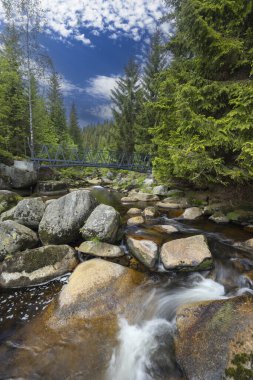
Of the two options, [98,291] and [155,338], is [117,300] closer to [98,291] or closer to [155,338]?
[98,291]

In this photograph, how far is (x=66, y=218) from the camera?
5.36 m

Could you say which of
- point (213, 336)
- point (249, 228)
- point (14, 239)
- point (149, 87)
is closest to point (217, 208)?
point (249, 228)

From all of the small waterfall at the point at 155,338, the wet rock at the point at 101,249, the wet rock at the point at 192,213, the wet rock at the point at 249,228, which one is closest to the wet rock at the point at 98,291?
the small waterfall at the point at 155,338

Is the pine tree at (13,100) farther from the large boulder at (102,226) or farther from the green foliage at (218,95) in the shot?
the green foliage at (218,95)

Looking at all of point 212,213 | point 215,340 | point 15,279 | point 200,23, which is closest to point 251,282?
point 215,340

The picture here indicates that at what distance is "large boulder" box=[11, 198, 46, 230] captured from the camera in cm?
576

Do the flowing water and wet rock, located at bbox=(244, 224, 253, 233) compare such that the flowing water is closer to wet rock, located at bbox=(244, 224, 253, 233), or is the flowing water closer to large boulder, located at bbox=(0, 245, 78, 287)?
large boulder, located at bbox=(0, 245, 78, 287)

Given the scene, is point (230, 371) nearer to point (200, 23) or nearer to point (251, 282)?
point (251, 282)

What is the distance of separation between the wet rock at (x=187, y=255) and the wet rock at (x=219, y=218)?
267cm

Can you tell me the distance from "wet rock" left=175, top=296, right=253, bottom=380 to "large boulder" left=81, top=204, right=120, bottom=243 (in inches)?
98.0

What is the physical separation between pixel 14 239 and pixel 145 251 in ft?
9.93

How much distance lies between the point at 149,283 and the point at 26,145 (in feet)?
56.6

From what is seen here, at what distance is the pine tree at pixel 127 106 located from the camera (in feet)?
70.4

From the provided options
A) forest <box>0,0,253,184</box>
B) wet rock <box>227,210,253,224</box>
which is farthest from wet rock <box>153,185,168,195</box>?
wet rock <box>227,210,253,224</box>
